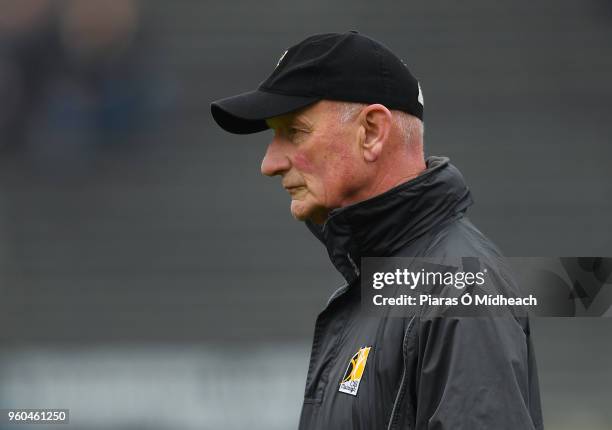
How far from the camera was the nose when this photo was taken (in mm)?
2082

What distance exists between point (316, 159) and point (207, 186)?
163 inches

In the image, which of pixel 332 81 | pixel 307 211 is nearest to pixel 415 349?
pixel 307 211

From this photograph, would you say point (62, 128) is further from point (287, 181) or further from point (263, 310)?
point (287, 181)

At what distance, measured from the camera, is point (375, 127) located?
1993 mm

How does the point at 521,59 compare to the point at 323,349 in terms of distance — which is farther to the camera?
the point at 521,59

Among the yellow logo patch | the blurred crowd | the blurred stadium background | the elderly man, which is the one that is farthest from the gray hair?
the blurred crowd

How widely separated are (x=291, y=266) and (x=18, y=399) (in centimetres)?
172

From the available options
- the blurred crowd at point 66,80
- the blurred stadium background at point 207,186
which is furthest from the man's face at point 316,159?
the blurred crowd at point 66,80

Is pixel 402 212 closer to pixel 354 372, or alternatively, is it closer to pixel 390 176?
pixel 390 176

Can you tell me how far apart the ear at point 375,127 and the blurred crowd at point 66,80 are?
4.32 metres

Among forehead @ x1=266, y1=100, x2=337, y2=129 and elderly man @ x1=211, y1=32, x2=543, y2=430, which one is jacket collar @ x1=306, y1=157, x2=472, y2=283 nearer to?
elderly man @ x1=211, y1=32, x2=543, y2=430

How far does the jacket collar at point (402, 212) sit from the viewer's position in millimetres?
1923

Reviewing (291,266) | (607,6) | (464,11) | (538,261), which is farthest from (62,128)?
(538,261)

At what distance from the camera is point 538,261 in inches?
99.6
